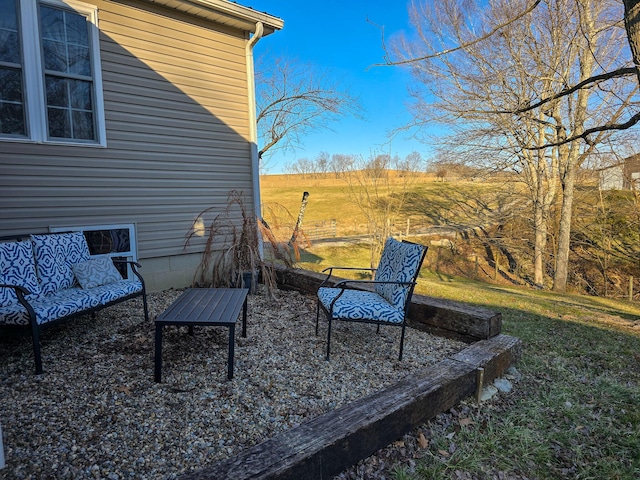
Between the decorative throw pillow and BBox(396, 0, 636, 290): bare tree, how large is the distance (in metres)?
6.64

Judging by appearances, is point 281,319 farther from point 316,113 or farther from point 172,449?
point 316,113

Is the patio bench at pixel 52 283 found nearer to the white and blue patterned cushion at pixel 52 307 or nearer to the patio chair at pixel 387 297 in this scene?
the white and blue patterned cushion at pixel 52 307

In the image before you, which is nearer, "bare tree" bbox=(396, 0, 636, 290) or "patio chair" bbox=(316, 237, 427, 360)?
"patio chair" bbox=(316, 237, 427, 360)

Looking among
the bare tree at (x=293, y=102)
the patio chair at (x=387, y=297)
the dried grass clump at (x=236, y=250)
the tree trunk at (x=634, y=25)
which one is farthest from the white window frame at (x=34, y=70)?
the bare tree at (x=293, y=102)

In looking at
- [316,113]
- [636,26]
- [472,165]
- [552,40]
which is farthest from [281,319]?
[472,165]

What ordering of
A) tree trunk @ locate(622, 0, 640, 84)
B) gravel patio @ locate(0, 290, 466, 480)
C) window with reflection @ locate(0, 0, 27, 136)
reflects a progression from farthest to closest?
1. window with reflection @ locate(0, 0, 27, 136)
2. tree trunk @ locate(622, 0, 640, 84)
3. gravel patio @ locate(0, 290, 466, 480)

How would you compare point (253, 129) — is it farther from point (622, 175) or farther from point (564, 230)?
point (622, 175)

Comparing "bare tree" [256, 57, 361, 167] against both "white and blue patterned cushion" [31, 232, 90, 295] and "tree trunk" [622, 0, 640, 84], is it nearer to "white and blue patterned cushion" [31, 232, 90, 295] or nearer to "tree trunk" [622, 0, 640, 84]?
"tree trunk" [622, 0, 640, 84]

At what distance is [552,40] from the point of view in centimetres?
794

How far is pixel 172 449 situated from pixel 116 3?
15.6ft

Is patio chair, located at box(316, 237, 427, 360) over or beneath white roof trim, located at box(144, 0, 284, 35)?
beneath

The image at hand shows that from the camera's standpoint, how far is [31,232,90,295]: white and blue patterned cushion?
126 inches

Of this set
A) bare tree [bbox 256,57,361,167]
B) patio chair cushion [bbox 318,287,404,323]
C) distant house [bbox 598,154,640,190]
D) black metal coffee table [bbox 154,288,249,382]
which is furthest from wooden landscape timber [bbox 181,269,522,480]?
distant house [bbox 598,154,640,190]

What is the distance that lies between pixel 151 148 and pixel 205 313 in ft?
9.78
